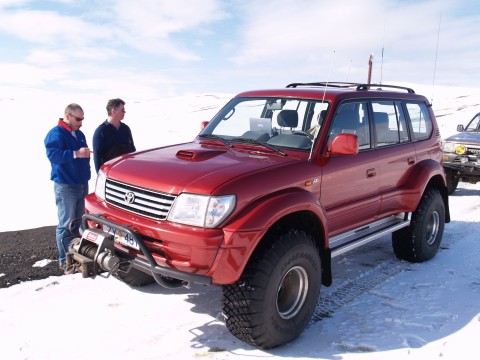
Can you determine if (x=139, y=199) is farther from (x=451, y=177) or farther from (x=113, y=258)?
(x=451, y=177)

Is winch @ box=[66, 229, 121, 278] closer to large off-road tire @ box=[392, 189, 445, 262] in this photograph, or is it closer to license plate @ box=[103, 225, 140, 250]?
license plate @ box=[103, 225, 140, 250]

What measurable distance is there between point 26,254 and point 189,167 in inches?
121

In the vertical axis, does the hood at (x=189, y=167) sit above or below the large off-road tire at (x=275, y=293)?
above

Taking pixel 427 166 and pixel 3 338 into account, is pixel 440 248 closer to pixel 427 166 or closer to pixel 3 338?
pixel 427 166

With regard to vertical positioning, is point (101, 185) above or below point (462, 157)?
above

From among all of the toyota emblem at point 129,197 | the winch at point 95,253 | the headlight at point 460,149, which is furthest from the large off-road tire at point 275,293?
the headlight at point 460,149

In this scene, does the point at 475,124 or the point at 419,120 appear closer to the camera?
the point at 419,120

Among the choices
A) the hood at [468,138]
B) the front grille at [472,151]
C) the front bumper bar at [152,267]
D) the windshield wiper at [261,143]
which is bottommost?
the front bumper bar at [152,267]

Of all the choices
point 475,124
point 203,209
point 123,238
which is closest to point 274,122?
point 203,209

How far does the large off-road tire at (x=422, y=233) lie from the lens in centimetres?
518

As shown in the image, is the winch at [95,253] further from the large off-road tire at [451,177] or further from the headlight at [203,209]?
the large off-road tire at [451,177]

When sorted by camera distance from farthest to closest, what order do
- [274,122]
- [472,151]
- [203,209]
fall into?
[472,151] → [274,122] → [203,209]

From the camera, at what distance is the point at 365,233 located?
14.6 feet

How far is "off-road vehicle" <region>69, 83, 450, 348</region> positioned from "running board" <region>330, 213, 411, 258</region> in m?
0.01
